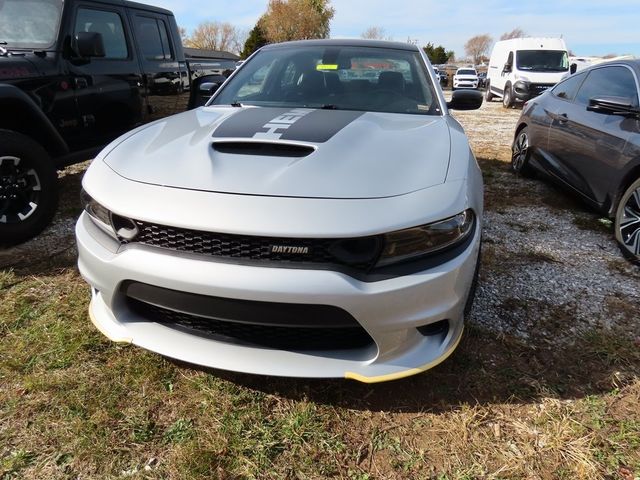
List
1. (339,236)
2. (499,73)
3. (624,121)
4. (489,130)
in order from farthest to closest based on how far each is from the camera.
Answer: (499,73), (489,130), (624,121), (339,236)

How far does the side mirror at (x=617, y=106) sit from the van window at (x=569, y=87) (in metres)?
1.02

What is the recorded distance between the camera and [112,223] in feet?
5.84

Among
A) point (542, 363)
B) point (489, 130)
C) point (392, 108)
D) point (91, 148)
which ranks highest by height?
point (392, 108)

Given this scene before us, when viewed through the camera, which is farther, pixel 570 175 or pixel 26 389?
pixel 570 175

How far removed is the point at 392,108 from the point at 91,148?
300cm

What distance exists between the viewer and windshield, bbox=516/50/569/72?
50.1 ft

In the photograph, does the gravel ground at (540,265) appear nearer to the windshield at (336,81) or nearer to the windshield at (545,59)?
the windshield at (336,81)

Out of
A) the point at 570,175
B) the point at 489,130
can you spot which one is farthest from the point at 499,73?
the point at 570,175

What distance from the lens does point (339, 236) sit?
1492 mm

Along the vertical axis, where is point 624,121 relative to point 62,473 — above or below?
above

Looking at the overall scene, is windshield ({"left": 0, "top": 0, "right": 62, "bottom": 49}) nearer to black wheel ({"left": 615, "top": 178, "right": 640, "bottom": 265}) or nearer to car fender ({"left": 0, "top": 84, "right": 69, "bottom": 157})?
car fender ({"left": 0, "top": 84, "right": 69, "bottom": 157})

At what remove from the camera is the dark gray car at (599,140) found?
3.36m

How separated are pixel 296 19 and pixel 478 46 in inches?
2217

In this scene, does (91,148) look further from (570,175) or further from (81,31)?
(570,175)
